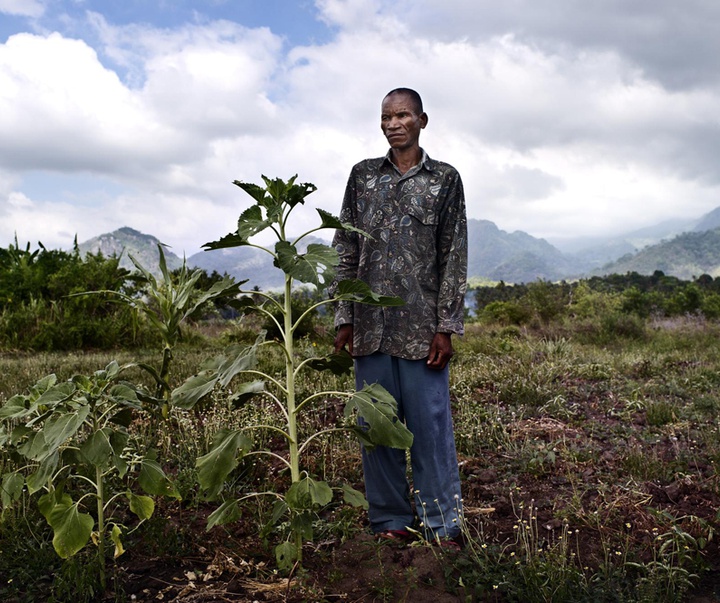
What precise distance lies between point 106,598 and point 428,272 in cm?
207

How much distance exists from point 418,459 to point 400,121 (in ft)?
5.63

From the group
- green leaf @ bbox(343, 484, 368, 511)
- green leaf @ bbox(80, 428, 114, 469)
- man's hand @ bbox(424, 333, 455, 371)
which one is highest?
man's hand @ bbox(424, 333, 455, 371)

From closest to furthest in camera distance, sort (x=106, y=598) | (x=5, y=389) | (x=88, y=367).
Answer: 1. (x=106, y=598)
2. (x=5, y=389)
3. (x=88, y=367)

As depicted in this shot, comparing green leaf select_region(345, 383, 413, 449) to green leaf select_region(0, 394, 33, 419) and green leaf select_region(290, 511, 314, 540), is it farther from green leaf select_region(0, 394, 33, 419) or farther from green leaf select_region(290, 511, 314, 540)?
green leaf select_region(0, 394, 33, 419)

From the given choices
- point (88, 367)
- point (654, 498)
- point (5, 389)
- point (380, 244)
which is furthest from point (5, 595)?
point (88, 367)

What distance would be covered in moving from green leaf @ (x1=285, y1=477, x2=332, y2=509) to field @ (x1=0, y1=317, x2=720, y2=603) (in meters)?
0.17

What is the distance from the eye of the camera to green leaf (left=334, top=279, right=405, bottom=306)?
8.44 ft

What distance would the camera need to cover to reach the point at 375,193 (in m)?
3.28

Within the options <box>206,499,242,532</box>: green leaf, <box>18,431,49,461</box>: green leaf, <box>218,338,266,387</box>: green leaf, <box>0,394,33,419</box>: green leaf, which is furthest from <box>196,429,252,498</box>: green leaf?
<box>0,394,33,419</box>: green leaf

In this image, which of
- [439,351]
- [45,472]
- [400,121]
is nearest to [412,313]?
[439,351]

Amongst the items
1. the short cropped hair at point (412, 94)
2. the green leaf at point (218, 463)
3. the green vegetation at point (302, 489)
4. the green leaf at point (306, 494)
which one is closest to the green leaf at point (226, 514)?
the green vegetation at point (302, 489)

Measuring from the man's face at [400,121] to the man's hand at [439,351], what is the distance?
987mm

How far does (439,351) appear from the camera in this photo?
3.14 m

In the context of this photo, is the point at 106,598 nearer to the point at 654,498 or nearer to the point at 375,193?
the point at 375,193
